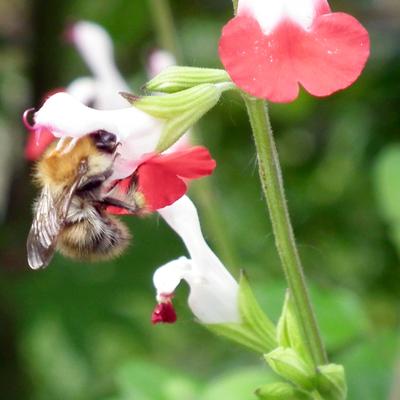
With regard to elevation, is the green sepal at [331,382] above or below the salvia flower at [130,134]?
below

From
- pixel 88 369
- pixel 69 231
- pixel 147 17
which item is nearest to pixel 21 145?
pixel 147 17

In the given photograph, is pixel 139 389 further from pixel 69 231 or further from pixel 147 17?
pixel 147 17

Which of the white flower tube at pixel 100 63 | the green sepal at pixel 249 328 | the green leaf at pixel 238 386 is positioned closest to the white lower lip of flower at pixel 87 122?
the green sepal at pixel 249 328

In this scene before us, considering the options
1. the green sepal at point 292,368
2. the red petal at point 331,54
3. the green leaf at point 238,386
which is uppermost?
the red petal at point 331,54

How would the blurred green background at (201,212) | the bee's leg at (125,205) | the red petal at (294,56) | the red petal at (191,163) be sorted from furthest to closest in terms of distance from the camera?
1. the blurred green background at (201,212)
2. the bee's leg at (125,205)
3. the red petal at (191,163)
4. the red petal at (294,56)

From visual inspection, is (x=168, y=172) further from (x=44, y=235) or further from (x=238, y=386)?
(x=238, y=386)

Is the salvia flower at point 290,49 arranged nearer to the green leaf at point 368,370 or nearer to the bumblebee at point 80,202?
the bumblebee at point 80,202

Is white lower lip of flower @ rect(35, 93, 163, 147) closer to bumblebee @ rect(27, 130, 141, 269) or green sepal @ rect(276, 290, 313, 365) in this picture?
bumblebee @ rect(27, 130, 141, 269)
